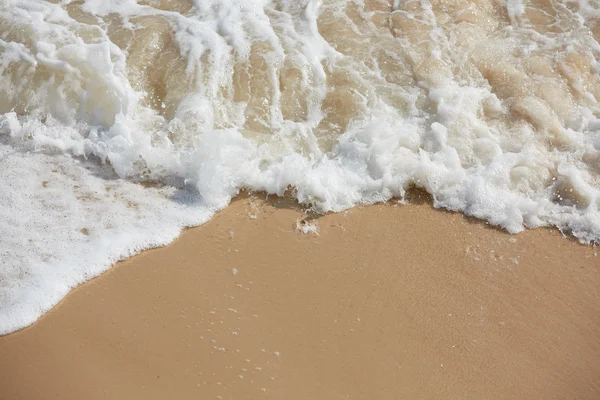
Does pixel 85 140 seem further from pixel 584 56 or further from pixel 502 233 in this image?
pixel 584 56

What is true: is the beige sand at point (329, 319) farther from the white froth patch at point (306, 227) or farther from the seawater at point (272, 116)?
the seawater at point (272, 116)

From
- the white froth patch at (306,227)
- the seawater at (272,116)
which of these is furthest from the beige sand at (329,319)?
the seawater at (272,116)

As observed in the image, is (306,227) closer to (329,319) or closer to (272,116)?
(329,319)

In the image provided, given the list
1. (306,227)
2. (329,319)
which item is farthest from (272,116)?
(329,319)

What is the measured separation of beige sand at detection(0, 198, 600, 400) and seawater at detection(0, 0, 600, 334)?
0.20 metres

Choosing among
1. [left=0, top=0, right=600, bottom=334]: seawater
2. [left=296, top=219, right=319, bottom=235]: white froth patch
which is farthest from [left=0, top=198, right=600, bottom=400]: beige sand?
[left=0, top=0, right=600, bottom=334]: seawater

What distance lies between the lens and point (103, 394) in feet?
9.67

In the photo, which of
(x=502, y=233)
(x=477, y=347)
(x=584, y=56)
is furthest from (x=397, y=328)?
(x=584, y=56)

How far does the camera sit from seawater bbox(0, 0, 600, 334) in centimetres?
390

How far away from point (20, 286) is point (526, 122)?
140 inches

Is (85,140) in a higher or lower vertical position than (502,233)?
higher

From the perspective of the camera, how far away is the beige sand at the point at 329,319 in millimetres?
3043

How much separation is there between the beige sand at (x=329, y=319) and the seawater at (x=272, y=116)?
0.66 ft

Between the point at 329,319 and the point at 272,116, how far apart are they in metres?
1.81
